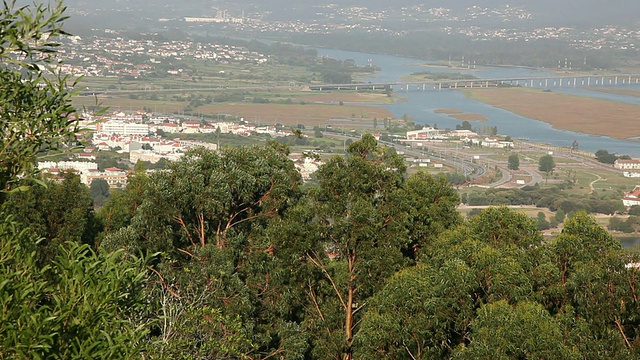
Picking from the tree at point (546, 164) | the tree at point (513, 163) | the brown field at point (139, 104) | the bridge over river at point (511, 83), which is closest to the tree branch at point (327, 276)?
the tree at point (546, 164)

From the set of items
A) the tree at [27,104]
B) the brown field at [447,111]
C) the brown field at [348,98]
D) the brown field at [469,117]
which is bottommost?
the brown field at [348,98]

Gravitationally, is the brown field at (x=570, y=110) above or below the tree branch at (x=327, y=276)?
below

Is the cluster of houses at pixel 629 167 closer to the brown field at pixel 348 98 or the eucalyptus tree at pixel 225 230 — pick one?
the brown field at pixel 348 98

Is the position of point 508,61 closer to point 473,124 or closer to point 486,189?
point 473,124

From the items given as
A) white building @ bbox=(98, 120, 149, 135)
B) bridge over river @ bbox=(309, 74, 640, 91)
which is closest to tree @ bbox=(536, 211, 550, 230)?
white building @ bbox=(98, 120, 149, 135)

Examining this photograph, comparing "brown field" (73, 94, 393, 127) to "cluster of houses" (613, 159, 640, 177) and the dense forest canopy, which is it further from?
the dense forest canopy
